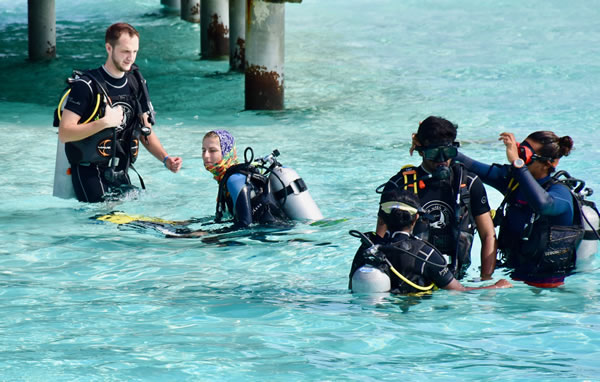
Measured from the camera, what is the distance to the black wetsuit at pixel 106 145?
7.08 metres

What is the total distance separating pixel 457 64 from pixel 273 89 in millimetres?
5061

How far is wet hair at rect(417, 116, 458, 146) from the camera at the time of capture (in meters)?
5.02

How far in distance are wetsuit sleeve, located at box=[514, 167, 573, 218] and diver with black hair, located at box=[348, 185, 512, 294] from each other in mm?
671

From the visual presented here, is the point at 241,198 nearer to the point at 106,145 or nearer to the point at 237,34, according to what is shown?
the point at 106,145

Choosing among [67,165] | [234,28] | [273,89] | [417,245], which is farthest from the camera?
[234,28]

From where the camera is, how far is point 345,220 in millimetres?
7430

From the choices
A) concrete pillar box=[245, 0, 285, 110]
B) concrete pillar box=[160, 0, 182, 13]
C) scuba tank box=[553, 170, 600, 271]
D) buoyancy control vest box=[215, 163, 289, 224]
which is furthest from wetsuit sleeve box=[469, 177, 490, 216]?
concrete pillar box=[160, 0, 182, 13]

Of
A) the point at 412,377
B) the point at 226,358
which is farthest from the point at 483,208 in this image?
the point at 226,358

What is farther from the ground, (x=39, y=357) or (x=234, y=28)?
(x=234, y=28)

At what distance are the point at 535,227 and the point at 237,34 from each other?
11.7 meters

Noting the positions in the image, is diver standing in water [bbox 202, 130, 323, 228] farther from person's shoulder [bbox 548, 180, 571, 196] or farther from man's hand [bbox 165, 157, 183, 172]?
person's shoulder [bbox 548, 180, 571, 196]

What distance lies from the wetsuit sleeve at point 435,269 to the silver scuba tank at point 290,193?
6.75 feet

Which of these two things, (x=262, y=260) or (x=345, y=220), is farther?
(x=345, y=220)

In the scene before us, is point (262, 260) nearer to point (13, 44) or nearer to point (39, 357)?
point (39, 357)
